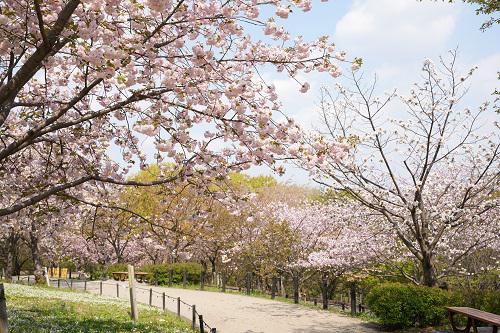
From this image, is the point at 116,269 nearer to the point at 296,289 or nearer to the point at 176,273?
the point at 176,273

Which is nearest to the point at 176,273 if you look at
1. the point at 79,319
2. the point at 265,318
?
the point at 265,318

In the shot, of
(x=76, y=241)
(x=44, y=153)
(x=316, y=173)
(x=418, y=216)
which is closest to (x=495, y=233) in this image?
(x=418, y=216)

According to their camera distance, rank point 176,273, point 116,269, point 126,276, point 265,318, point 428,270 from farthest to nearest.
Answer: point 116,269
point 126,276
point 176,273
point 265,318
point 428,270

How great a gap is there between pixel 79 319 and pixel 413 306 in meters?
10.5

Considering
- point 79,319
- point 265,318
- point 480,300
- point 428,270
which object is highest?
point 428,270

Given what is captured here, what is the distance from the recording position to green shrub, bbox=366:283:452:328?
1441cm

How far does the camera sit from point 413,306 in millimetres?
14508

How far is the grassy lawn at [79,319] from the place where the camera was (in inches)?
446

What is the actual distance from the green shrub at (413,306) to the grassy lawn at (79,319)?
6.69m

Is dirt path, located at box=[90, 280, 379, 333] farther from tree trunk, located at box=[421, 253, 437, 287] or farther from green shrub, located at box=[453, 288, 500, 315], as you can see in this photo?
green shrub, located at box=[453, 288, 500, 315]

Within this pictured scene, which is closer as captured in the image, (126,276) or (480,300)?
(480,300)

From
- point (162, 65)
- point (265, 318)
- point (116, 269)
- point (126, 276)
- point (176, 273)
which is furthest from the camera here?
point (116, 269)

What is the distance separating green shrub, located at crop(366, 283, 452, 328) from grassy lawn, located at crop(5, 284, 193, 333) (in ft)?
22.0

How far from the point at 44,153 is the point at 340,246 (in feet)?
49.8
